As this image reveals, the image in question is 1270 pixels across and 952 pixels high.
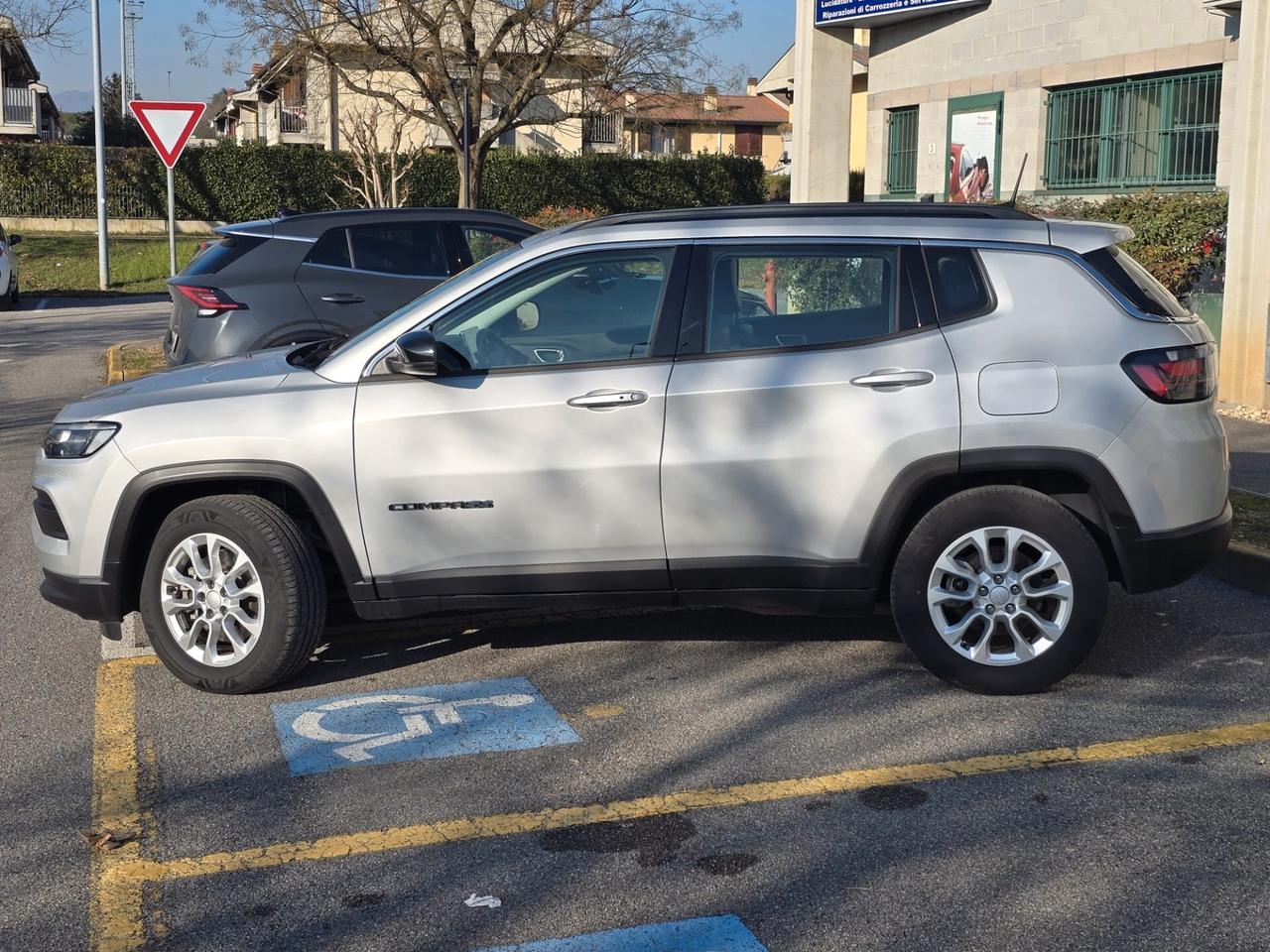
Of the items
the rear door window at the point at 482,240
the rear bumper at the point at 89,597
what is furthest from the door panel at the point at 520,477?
the rear door window at the point at 482,240

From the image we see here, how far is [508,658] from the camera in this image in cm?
608

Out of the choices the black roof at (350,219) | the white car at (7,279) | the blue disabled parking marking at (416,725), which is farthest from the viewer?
the white car at (7,279)

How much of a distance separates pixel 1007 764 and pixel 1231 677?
4.73 feet

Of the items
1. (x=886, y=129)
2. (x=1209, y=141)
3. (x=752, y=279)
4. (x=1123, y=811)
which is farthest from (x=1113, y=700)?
(x=886, y=129)

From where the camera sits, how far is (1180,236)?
12.4 metres

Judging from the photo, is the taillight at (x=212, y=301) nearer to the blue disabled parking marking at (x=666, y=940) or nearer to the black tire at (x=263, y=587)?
the black tire at (x=263, y=587)

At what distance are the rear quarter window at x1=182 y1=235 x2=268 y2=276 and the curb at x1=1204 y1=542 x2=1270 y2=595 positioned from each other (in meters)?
6.77

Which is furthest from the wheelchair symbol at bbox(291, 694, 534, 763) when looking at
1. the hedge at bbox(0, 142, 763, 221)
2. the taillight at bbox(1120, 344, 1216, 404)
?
the hedge at bbox(0, 142, 763, 221)

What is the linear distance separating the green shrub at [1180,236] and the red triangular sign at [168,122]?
11128mm

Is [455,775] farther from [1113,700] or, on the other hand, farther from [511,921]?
[1113,700]

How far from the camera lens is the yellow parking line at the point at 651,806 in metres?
4.11

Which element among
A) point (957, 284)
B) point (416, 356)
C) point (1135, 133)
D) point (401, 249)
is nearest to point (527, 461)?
point (416, 356)

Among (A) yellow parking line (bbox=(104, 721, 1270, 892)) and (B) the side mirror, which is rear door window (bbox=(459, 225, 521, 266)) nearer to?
(B) the side mirror

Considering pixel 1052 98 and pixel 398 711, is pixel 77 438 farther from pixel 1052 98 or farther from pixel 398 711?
pixel 1052 98
